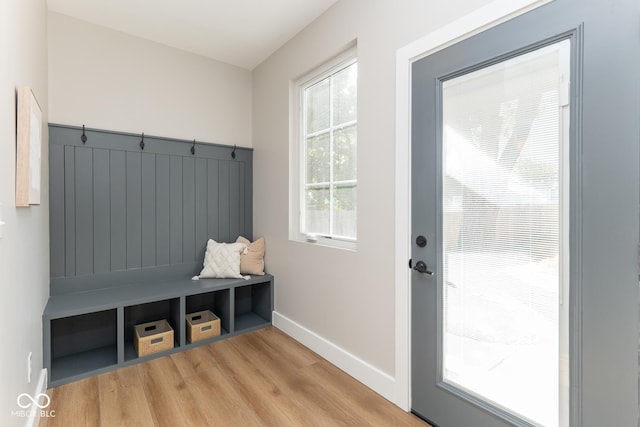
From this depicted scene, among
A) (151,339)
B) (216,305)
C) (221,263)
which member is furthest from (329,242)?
(151,339)

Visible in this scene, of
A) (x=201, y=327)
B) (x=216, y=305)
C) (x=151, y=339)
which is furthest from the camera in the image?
(x=216, y=305)

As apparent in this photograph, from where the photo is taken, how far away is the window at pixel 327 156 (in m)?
2.25

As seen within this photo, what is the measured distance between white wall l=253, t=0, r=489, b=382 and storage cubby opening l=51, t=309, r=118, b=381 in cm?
143

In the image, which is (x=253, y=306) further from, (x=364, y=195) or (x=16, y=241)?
(x=16, y=241)

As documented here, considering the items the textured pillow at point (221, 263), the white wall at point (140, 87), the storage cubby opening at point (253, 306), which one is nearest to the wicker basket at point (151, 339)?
the textured pillow at point (221, 263)

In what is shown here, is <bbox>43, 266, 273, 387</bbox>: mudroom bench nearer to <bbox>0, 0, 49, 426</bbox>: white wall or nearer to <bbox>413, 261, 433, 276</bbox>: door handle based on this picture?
<bbox>0, 0, 49, 426</bbox>: white wall

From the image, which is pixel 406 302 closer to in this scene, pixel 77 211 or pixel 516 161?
pixel 516 161

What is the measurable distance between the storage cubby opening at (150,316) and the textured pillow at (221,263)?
1.14 ft

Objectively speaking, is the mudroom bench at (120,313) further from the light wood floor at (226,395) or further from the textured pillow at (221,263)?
the light wood floor at (226,395)

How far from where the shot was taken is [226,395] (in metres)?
1.93

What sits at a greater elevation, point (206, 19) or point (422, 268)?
point (206, 19)

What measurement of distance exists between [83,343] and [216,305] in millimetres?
1041

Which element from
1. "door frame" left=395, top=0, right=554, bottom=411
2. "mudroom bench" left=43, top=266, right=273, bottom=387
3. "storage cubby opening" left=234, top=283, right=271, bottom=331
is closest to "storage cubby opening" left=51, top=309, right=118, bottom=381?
"mudroom bench" left=43, top=266, right=273, bottom=387

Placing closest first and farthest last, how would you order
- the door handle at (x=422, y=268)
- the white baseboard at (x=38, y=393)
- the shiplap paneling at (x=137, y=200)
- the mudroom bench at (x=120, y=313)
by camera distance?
the white baseboard at (x=38, y=393)
the door handle at (x=422, y=268)
the mudroom bench at (x=120, y=313)
the shiplap paneling at (x=137, y=200)
